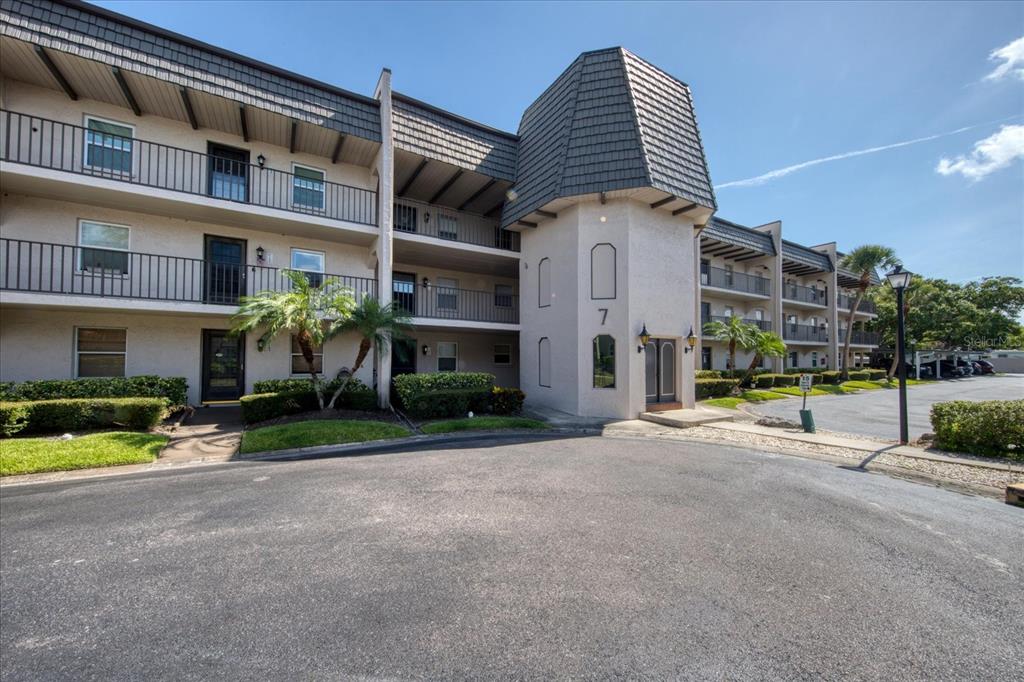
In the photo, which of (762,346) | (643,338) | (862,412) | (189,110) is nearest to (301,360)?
(189,110)

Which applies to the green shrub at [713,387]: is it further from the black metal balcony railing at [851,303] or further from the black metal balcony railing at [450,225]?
the black metal balcony railing at [851,303]

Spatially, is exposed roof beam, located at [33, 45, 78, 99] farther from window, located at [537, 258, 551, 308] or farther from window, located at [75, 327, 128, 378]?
window, located at [537, 258, 551, 308]

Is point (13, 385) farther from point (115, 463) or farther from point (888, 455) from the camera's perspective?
point (888, 455)

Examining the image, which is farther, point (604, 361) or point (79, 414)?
point (604, 361)

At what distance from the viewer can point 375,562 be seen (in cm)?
364

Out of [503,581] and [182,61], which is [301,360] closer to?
[182,61]

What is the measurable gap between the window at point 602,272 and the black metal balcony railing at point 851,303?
99.0ft

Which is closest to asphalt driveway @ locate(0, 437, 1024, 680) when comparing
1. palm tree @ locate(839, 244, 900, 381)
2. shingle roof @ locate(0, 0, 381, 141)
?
shingle roof @ locate(0, 0, 381, 141)

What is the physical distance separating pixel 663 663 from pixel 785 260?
31.4m

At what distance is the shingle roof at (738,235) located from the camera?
22.2 meters

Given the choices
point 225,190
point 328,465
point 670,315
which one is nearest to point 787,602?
point 328,465

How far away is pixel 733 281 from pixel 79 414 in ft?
97.8

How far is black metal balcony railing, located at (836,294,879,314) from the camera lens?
32.6 m

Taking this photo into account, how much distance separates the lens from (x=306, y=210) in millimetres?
12789
